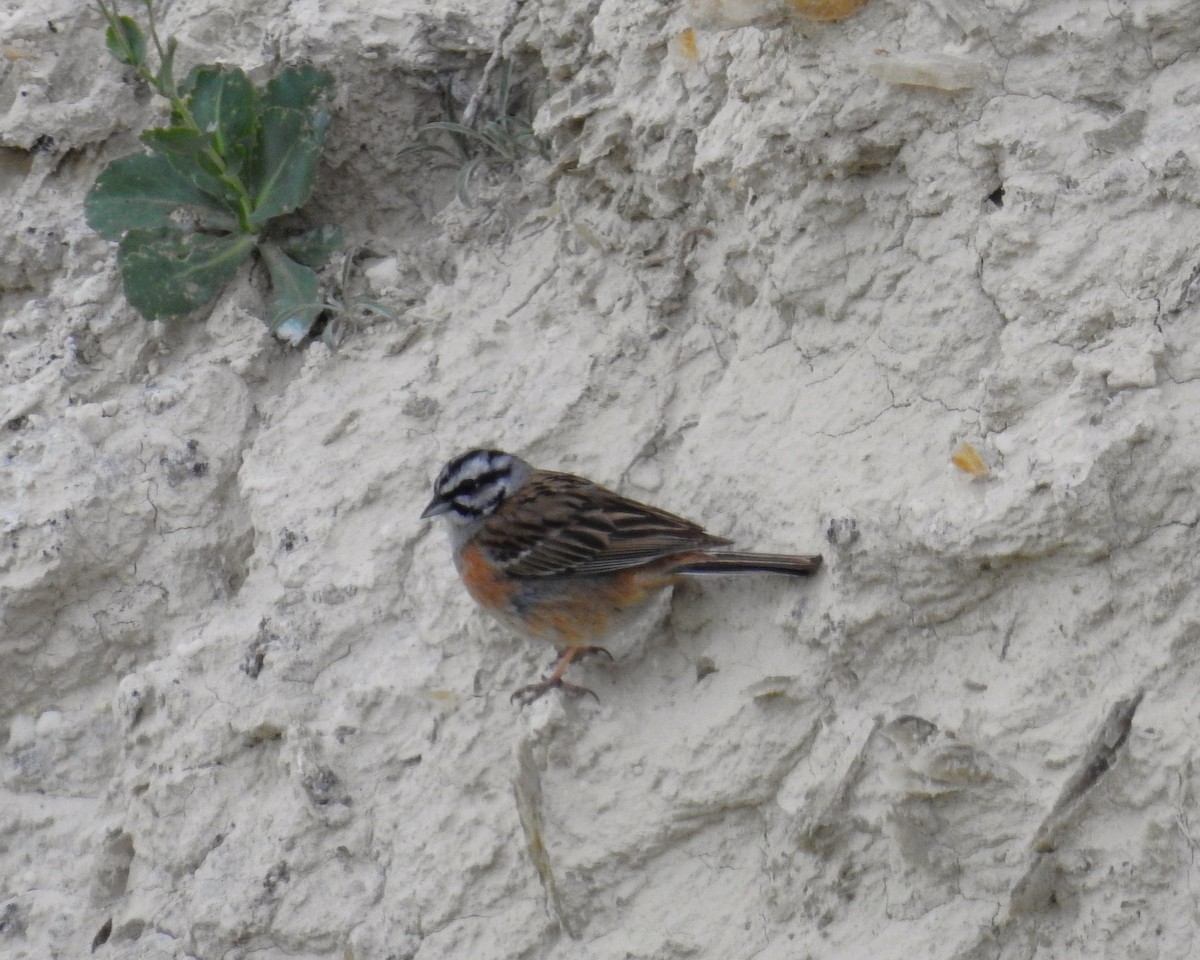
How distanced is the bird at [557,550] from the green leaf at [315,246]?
3.82 ft

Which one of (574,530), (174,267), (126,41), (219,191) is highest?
(126,41)

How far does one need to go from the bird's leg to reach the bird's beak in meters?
0.60

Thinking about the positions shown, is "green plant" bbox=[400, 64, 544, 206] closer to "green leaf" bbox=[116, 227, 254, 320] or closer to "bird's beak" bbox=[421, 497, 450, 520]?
"green leaf" bbox=[116, 227, 254, 320]

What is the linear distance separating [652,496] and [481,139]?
1.62 m

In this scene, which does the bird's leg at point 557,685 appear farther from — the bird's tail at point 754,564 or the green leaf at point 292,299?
the green leaf at point 292,299

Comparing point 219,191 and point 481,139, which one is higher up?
point 219,191

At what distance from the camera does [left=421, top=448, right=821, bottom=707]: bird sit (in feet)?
14.5

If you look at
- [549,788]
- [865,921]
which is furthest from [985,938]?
[549,788]

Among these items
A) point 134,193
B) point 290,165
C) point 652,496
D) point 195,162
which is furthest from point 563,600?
point 134,193

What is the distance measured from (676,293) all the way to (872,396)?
0.92 meters

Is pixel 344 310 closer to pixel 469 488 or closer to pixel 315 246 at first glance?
pixel 315 246

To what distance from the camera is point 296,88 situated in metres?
5.40

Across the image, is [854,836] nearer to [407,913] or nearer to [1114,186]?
[407,913]

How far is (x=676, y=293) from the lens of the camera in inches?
193
